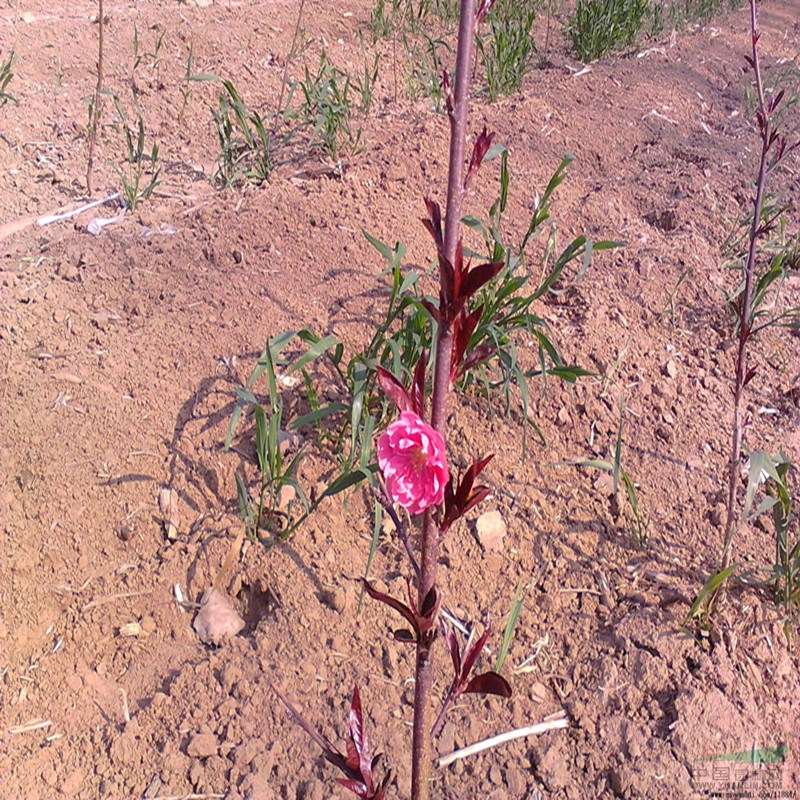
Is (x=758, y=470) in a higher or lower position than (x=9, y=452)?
higher

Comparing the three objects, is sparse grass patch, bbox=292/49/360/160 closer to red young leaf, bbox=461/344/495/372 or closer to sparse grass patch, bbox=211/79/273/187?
sparse grass patch, bbox=211/79/273/187

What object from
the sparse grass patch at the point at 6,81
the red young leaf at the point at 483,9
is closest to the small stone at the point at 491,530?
the red young leaf at the point at 483,9

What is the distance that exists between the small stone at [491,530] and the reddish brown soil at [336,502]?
1.0 inches

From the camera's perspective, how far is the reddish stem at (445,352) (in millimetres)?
945

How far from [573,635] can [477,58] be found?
3.65 meters

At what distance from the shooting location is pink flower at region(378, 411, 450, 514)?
98 centimetres

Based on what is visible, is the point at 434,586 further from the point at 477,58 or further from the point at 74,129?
the point at 477,58

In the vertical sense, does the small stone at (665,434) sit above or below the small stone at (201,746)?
above

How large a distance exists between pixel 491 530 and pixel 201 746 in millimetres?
901

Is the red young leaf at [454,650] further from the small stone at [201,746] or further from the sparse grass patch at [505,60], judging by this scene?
the sparse grass patch at [505,60]

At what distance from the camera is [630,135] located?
379 cm

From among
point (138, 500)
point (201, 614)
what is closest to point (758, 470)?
point (201, 614)

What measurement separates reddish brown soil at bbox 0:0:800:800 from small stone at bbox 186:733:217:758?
0.02 metres

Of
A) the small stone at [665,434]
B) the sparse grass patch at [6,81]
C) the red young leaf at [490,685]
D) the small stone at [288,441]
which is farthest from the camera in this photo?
the sparse grass patch at [6,81]
